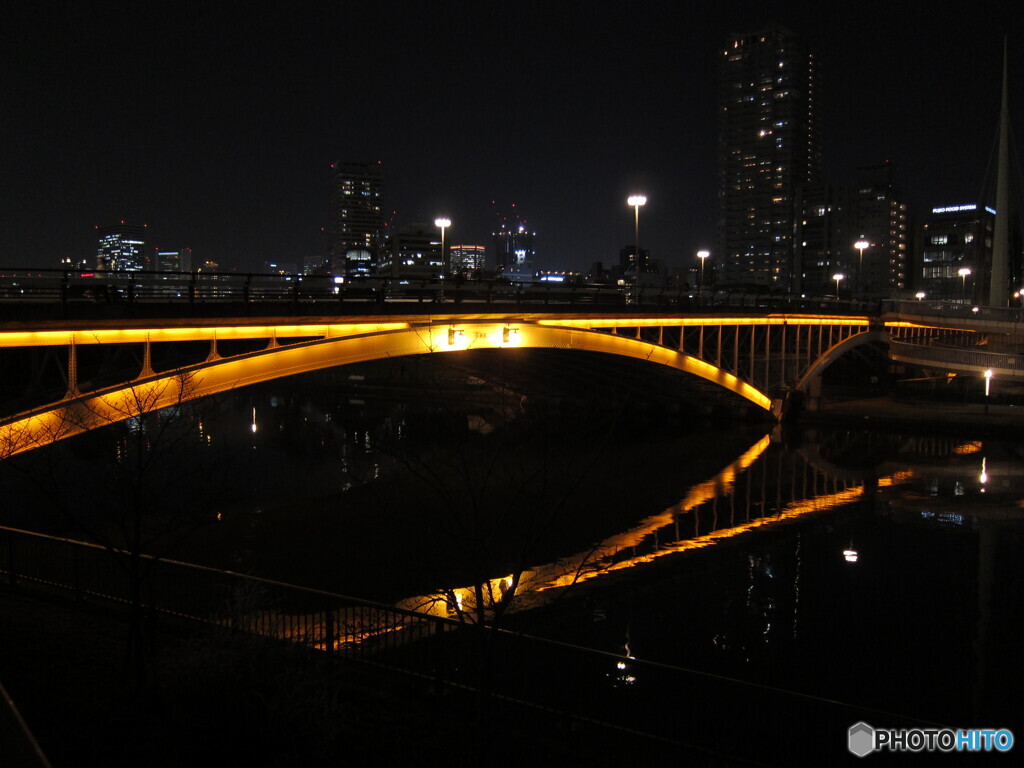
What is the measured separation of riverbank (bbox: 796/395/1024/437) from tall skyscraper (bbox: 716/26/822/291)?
125720 millimetres

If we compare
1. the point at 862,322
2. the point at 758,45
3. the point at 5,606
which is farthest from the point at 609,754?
the point at 758,45

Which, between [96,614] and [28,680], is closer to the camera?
[28,680]

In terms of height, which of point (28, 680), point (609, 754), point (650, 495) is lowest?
point (650, 495)

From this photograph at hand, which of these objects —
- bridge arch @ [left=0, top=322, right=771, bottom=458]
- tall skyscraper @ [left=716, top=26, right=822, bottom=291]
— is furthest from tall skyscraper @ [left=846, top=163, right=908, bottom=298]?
bridge arch @ [left=0, top=322, right=771, bottom=458]

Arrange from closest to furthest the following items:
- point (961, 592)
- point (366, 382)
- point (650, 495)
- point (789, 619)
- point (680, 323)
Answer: point (789, 619), point (961, 592), point (650, 495), point (680, 323), point (366, 382)

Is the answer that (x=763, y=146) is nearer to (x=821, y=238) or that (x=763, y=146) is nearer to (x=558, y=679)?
(x=821, y=238)

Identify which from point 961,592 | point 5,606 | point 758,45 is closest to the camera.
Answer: point 5,606

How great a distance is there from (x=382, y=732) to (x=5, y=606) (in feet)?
20.8

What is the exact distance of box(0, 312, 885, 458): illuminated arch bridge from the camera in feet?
51.8

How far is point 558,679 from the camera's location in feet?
39.8

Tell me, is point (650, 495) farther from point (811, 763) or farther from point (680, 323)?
point (811, 763)

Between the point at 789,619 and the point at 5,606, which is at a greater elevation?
the point at 5,606

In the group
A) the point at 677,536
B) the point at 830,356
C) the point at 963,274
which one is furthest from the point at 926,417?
the point at 963,274

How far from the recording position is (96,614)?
10.9 meters
